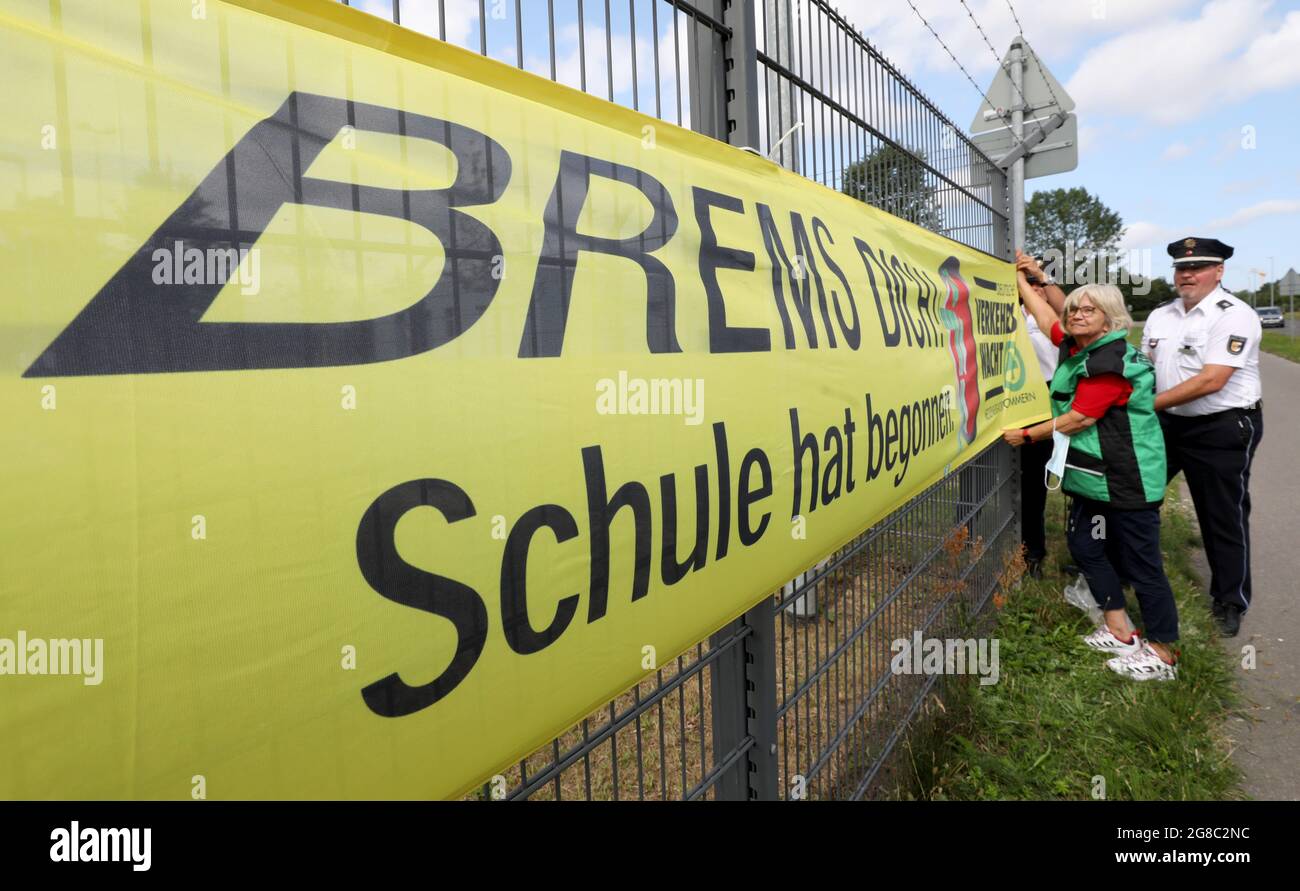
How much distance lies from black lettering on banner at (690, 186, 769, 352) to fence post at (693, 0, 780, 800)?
1.33 ft

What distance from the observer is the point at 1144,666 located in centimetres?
399

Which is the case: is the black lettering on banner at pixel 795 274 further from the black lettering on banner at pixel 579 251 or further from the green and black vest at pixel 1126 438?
the green and black vest at pixel 1126 438

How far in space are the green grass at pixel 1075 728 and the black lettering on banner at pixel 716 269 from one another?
2.20m

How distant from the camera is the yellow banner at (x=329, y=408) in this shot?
2.42 ft

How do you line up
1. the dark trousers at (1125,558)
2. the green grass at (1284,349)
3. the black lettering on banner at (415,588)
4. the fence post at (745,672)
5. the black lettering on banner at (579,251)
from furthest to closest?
1. the green grass at (1284,349)
2. the dark trousers at (1125,558)
3. the fence post at (745,672)
4. the black lettering on banner at (579,251)
5. the black lettering on banner at (415,588)

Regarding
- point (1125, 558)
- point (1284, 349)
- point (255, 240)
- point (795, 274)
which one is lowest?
point (1125, 558)

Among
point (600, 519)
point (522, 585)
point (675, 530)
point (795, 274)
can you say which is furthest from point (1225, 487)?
point (522, 585)

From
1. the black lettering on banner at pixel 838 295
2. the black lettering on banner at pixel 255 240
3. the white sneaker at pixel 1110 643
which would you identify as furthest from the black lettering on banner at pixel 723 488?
the white sneaker at pixel 1110 643

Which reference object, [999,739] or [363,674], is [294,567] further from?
[999,739]

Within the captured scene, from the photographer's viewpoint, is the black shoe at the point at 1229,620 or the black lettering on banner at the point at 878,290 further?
the black shoe at the point at 1229,620

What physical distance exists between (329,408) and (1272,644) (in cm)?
533

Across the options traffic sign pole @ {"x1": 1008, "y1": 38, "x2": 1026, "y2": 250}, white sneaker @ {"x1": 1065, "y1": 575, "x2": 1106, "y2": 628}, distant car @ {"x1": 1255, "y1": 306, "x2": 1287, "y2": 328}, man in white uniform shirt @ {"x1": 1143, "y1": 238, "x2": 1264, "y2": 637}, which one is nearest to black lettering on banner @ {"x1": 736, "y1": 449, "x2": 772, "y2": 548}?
white sneaker @ {"x1": 1065, "y1": 575, "x2": 1106, "y2": 628}

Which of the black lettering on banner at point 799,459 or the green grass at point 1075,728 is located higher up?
the black lettering on banner at point 799,459

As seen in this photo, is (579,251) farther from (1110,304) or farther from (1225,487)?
(1225,487)
